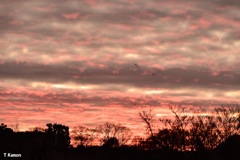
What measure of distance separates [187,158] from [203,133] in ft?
18.2

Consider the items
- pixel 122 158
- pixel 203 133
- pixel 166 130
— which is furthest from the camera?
pixel 122 158

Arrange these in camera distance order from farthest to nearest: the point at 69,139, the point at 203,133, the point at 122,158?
the point at 69,139 → the point at 122,158 → the point at 203,133

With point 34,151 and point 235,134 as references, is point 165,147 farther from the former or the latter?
point 34,151

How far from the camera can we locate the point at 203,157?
41719 mm

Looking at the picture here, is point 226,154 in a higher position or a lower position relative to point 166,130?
lower

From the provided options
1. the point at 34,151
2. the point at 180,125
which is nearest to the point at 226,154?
the point at 180,125

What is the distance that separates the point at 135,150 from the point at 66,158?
42.2 feet

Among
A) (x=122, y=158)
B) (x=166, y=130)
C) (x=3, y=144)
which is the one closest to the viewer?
(x=166, y=130)

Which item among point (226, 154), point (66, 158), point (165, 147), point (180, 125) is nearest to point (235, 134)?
point (226, 154)

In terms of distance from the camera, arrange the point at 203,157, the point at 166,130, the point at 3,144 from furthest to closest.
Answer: the point at 3,144, the point at 166,130, the point at 203,157

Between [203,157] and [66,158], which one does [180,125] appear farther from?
[66,158]

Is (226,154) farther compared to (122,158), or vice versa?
(122,158)

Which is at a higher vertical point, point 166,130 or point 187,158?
point 166,130

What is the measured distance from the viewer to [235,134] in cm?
4878
